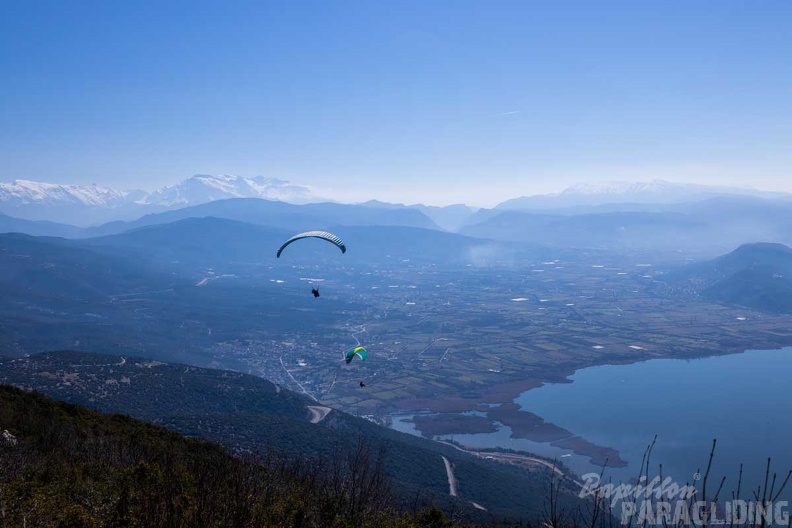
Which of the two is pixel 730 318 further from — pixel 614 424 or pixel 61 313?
pixel 61 313

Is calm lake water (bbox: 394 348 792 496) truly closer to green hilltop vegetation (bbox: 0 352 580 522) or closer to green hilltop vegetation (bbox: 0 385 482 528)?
green hilltop vegetation (bbox: 0 352 580 522)

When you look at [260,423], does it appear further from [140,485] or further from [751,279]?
[751,279]

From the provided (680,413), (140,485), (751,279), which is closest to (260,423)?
(140,485)

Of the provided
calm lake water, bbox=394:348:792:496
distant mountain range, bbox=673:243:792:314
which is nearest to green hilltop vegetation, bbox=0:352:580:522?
calm lake water, bbox=394:348:792:496

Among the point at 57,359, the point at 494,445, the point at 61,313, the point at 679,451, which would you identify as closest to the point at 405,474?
the point at 494,445

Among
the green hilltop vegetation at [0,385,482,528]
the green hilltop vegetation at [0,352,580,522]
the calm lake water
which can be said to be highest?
the green hilltop vegetation at [0,385,482,528]

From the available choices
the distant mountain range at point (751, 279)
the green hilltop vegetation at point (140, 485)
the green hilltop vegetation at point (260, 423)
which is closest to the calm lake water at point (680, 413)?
the green hilltop vegetation at point (260, 423)
